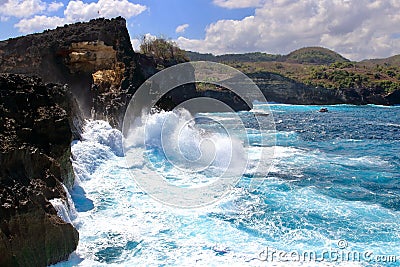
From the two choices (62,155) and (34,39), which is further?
(34,39)

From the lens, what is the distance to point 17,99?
32.6 feet

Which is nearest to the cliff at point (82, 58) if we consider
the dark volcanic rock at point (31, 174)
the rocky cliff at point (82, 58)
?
the rocky cliff at point (82, 58)

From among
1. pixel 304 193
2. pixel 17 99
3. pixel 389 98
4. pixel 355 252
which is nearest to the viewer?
pixel 355 252

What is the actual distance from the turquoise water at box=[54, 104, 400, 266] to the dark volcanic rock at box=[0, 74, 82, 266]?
69 centimetres

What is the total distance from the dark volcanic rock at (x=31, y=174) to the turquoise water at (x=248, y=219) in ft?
2.27

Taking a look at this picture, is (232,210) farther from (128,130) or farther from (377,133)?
(377,133)

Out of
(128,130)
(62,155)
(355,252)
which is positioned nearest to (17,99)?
(62,155)

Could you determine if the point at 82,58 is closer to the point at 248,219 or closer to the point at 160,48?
the point at 248,219

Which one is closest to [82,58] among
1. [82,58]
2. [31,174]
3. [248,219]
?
[82,58]

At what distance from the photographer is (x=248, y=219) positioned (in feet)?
32.9

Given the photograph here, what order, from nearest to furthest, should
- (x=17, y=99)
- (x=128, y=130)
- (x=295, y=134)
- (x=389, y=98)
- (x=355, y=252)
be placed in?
1. (x=355, y=252)
2. (x=17, y=99)
3. (x=128, y=130)
4. (x=295, y=134)
5. (x=389, y=98)

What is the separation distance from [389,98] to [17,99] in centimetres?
8049

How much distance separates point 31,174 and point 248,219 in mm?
5512

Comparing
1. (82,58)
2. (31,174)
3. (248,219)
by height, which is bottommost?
(248,219)
